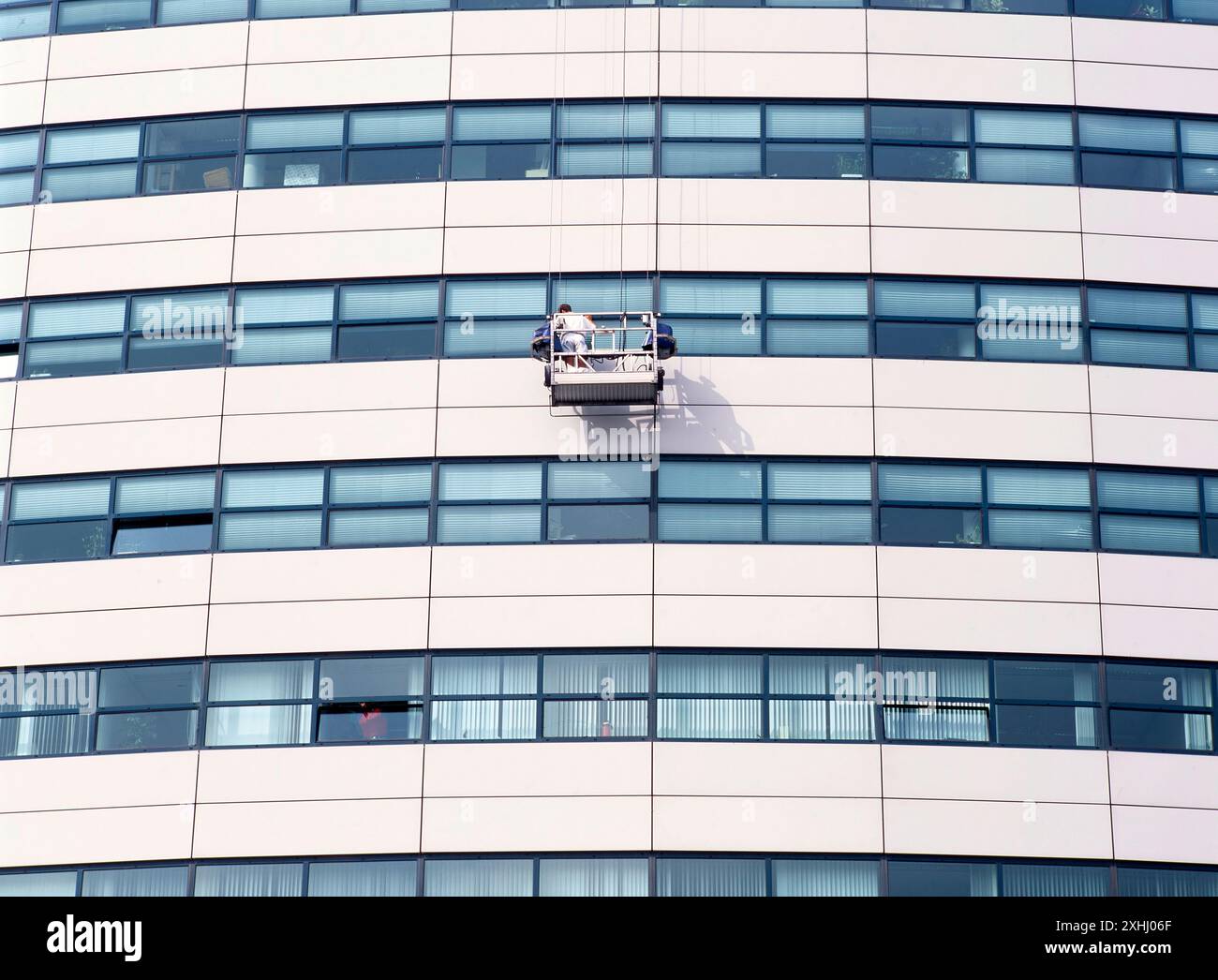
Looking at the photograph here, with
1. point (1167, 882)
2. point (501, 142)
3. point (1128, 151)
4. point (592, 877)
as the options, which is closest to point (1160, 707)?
point (1167, 882)

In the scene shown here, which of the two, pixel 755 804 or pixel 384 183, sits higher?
pixel 384 183

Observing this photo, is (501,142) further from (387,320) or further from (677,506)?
(677,506)

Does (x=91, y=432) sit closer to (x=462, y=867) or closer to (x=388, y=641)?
(x=388, y=641)

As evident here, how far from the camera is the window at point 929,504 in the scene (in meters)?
27.9

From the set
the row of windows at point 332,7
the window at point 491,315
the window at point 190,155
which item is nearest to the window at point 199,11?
the row of windows at point 332,7

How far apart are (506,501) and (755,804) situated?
6.18 m

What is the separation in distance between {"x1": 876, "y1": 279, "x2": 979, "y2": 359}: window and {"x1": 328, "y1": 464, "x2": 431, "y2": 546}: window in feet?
25.8

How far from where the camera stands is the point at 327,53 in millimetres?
30672

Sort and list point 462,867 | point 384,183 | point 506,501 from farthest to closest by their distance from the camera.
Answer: point 384,183 < point 506,501 < point 462,867

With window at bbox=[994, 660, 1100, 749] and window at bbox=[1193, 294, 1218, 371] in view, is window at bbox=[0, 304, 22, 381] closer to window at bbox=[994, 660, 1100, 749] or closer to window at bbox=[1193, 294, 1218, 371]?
window at bbox=[994, 660, 1100, 749]

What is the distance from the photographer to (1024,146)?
3009 cm

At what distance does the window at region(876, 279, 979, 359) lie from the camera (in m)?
28.9
